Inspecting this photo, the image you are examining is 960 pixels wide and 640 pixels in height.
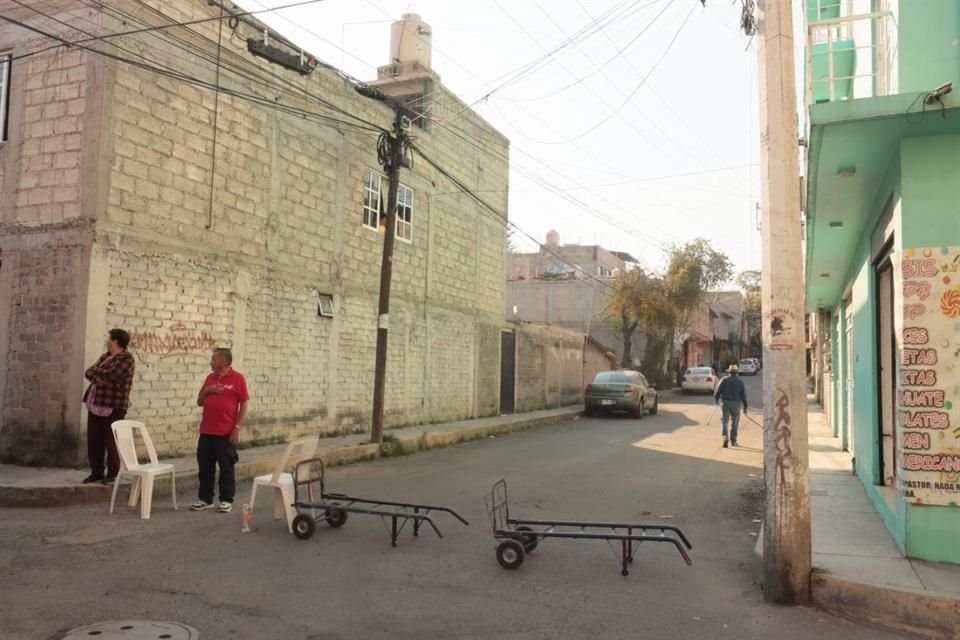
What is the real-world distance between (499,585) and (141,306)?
6.71 meters

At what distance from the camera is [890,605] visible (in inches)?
183

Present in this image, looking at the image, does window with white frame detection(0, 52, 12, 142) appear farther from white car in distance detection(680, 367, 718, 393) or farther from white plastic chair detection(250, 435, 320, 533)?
white car in distance detection(680, 367, 718, 393)

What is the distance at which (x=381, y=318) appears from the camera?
510 inches

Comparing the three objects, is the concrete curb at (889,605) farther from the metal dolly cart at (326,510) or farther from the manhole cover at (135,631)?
the manhole cover at (135,631)

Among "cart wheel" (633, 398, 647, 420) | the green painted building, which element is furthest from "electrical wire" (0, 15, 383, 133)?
"cart wheel" (633, 398, 647, 420)

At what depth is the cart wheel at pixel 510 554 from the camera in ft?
18.3

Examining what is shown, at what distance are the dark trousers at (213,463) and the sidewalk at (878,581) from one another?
17.1 feet

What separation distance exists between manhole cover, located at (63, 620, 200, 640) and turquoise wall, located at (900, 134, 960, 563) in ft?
17.1

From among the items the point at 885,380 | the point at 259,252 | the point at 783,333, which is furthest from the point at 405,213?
the point at 783,333

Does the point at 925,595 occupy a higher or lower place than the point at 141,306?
lower

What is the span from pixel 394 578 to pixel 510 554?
93cm

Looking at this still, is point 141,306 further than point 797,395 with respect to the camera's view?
Yes

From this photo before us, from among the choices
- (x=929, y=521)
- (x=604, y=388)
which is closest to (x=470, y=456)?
(x=929, y=521)

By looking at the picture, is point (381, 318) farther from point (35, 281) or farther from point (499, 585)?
point (499, 585)
